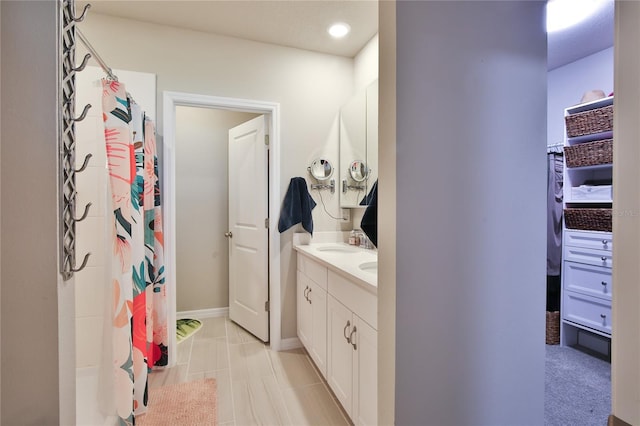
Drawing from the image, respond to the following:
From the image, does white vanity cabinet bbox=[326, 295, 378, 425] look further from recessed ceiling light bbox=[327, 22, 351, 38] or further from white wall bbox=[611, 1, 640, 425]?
recessed ceiling light bbox=[327, 22, 351, 38]

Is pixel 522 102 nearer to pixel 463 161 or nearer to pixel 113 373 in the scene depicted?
pixel 463 161

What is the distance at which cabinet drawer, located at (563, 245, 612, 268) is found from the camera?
2281mm

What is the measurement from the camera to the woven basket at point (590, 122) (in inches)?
87.8

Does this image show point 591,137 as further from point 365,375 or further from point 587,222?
point 365,375

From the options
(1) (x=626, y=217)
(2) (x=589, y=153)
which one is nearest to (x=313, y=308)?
(1) (x=626, y=217)

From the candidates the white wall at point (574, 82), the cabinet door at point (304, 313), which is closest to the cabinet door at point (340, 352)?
the cabinet door at point (304, 313)

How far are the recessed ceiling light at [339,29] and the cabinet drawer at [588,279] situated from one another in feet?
8.65

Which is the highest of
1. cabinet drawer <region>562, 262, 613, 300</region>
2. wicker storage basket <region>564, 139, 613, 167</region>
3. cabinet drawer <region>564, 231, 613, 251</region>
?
wicker storage basket <region>564, 139, 613, 167</region>

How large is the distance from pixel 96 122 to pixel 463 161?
2.29 meters

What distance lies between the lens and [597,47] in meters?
2.49

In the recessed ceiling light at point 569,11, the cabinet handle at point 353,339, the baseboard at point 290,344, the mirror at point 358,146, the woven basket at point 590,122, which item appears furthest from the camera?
the baseboard at point 290,344

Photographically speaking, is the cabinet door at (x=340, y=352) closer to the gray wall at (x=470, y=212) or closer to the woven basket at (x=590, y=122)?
the gray wall at (x=470, y=212)

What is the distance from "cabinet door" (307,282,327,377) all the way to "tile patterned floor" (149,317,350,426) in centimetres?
17

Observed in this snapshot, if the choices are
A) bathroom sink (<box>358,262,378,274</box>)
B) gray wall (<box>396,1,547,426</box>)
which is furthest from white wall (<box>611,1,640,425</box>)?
bathroom sink (<box>358,262,378,274</box>)
